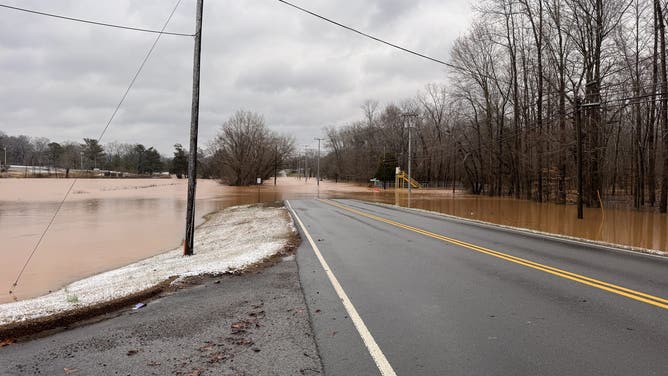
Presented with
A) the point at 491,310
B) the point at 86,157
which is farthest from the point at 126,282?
the point at 86,157

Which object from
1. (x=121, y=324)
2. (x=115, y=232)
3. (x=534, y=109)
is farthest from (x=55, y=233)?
(x=534, y=109)

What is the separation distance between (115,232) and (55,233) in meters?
2.69

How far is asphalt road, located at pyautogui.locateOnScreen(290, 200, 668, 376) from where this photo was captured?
13.1 feet

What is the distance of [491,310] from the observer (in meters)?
5.57

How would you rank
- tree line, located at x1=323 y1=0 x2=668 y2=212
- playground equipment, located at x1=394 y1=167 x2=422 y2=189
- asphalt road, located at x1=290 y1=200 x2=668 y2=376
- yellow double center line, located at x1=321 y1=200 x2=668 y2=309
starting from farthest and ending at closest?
1. playground equipment, located at x1=394 y1=167 x2=422 y2=189
2. tree line, located at x1=323 y1=0 x2=668 y2=212
3. yellow double center line, located at x1=321 y1=200 x2=668 y2=309
4. asphalt road, located at x1=290 y1=200 x2=668 y2=376

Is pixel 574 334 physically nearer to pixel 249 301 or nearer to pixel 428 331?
pixel 428 331

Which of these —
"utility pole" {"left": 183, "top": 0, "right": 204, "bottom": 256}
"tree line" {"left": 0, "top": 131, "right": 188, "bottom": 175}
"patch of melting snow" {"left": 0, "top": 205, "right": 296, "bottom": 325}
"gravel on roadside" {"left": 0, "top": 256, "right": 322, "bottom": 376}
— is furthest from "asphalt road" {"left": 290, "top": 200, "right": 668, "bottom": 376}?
"tree line" {"left": 0, "top": 131, "right": 188, "bottom": 175}

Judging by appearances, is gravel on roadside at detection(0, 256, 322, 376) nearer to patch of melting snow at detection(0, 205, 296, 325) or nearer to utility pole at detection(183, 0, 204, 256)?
patch of melting snow at detection(0, 205, 296, 325)

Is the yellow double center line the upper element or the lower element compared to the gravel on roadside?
upper

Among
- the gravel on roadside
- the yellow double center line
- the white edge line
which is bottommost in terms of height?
the gravel on roadside

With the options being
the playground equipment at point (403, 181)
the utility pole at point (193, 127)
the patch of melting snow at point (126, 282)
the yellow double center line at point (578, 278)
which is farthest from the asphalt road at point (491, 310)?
the playground equipment at point (403, 181)

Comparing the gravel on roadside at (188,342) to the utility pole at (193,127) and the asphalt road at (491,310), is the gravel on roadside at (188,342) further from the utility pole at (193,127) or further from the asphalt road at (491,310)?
the utility pole at (193,127)

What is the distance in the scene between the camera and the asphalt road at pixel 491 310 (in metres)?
3.98

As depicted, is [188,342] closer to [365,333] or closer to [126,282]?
[365,333]
